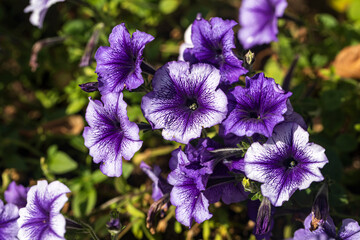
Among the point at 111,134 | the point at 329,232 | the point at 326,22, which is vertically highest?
the point at 111,134

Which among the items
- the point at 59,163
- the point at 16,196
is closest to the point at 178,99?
the point at 16,196

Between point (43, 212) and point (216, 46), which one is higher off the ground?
point (216, 46)

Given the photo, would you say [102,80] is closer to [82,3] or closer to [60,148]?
[82,3]

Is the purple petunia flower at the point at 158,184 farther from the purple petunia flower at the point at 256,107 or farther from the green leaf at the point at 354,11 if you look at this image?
the green leaf at the point at 354,11

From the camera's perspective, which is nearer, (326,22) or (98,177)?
(98,177)

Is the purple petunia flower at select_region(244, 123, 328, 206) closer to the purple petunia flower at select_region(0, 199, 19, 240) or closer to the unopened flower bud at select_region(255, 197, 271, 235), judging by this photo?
the unopened flower bud at select_region(255, 197, 271, 235)

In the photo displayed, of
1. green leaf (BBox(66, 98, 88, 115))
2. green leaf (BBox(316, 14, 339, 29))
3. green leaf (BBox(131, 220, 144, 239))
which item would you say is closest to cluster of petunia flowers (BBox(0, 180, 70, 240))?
green leaf (BBox(131, 220, 144, 239))

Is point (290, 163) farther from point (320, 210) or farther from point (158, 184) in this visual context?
point (158, 184)
